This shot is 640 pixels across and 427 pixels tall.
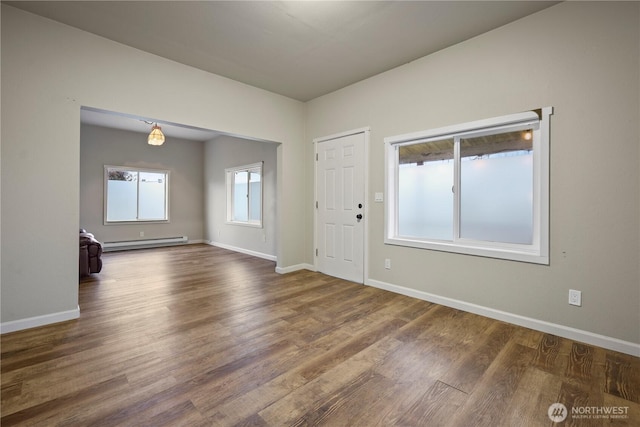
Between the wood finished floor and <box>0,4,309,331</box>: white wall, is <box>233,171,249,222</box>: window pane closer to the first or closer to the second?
<box>0,4,309,331</box>: white wall

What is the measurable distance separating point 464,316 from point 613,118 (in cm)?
204

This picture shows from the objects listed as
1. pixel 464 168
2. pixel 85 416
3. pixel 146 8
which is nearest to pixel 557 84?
pixel 464 168

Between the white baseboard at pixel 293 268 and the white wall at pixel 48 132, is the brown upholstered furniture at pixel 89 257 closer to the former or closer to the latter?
the white wall at pixel 48 132

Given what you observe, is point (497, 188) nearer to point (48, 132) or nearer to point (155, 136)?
point (48, 132)

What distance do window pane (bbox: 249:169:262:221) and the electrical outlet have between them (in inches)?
197

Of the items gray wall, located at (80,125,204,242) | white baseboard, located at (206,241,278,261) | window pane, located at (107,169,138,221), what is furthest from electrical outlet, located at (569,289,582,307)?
window pane, located at (107,169,138,221)

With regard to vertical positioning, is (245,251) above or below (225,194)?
below

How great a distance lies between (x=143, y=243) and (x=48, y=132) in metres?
4.99

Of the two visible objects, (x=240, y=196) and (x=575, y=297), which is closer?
(x=575, y=297)

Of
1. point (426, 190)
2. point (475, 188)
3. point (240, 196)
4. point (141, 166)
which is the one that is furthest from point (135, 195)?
point (475, 188)

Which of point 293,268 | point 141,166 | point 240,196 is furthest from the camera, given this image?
point 141,166

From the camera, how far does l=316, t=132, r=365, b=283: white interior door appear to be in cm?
398

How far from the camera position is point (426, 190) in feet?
11.4

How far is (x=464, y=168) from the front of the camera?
3127 mm
